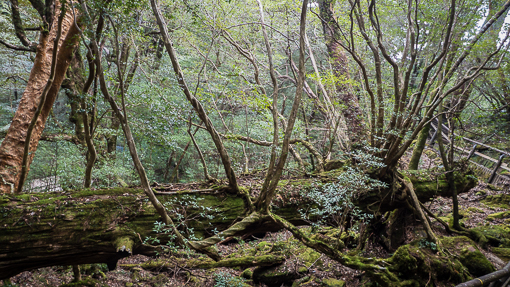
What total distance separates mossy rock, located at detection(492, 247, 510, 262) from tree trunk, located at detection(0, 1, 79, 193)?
8649mm

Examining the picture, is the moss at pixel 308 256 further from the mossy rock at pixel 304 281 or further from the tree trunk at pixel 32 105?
the tree trunk at pixel 32 105

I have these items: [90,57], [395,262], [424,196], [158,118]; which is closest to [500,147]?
[424,196]

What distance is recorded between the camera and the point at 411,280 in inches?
169

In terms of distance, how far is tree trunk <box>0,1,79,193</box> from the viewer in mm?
4246

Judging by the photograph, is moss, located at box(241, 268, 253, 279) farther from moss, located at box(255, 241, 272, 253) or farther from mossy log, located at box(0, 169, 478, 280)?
mossy log, located at box(0, 169, 478, 280)

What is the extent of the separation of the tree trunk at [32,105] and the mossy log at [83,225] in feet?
3.32

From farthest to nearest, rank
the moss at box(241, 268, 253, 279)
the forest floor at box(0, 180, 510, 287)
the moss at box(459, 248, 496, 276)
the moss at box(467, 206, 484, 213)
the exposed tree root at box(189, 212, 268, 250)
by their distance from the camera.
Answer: the moss at box(467, 206, 484, 213)
the moss at box(241, 268, 253, 279)
the forest floor at box(0, 180, 510, 287)
the moss at box(459, 248, 496, 276)
the exposed tree root at box(189, 212, 268, 250)

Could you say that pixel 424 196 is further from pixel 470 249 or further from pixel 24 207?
pixel 24 207

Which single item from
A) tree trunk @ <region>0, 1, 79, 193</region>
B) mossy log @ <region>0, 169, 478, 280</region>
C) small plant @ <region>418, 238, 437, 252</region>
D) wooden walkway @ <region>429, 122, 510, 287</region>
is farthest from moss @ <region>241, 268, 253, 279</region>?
tree trunk @ <region>0, 1, 79, 193</region>

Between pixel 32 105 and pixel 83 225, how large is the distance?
2.52m

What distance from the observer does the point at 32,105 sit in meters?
4.57

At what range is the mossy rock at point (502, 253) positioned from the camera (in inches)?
202

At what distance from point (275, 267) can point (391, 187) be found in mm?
2898

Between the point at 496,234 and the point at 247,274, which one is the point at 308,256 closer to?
the point at 247,274
